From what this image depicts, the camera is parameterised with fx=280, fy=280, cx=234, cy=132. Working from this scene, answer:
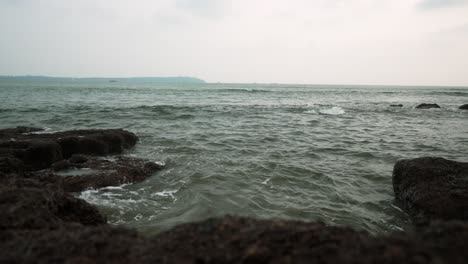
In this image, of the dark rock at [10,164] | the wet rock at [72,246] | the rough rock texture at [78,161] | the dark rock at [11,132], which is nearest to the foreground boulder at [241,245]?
the wet rock at [72,246]

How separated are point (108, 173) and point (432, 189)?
23.9ft

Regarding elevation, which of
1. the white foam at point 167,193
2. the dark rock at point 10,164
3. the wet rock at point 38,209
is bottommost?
the white foam at point 167,193

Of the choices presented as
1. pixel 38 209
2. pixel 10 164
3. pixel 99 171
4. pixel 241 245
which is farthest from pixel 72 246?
pixel 10 164

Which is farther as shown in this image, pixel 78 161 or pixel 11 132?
pixel 11 132

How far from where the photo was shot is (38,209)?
123 inches

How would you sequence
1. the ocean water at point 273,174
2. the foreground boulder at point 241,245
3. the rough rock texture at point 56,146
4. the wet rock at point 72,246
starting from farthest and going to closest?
the rough rock texture at point 56,146
the ocean water at point 273,174
the wet rock at point 72,246
the foreground boulder at point 241,245

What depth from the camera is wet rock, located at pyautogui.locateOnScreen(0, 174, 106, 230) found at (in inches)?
113

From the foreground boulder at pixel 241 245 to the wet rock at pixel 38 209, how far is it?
294 mm

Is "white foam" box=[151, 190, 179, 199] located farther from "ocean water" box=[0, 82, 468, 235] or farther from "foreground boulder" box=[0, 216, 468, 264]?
"foreground boulder" box=[0, 216, 468, 264]

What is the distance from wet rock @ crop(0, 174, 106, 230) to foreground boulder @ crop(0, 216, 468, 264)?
294mm

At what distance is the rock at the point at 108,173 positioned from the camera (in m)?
6.62

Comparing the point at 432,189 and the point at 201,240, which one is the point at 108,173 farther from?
the point at 432,189

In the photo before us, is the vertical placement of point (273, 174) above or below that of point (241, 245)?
below

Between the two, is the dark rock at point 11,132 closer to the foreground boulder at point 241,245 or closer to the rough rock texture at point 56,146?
the rough rock texture at point 56,146
